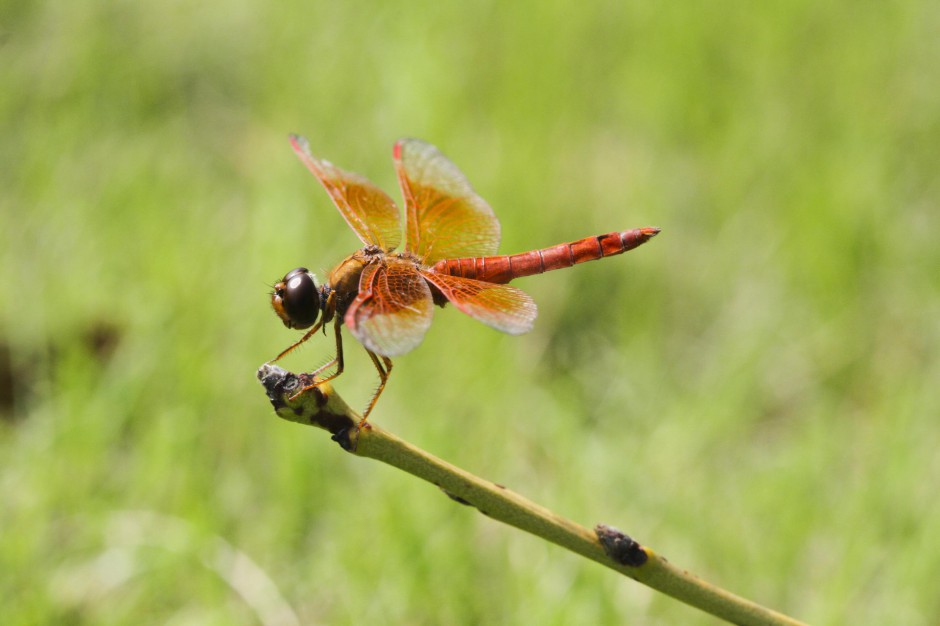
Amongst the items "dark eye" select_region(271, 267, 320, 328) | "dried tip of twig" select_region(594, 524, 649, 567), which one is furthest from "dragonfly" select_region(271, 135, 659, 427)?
"dried tip of twig" select_region(594, 524, 649, 567)

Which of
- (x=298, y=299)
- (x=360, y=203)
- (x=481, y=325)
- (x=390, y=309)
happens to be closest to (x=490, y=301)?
(x=390, y=309)

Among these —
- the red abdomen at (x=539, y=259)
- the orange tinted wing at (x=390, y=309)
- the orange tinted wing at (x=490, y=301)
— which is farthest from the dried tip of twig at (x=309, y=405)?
the red abdomen at (x=539, y=259)

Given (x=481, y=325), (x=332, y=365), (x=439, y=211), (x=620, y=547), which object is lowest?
(x=481, y=325)

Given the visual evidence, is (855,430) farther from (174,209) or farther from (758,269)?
(174,209)

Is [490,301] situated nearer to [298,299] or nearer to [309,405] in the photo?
[298,299]

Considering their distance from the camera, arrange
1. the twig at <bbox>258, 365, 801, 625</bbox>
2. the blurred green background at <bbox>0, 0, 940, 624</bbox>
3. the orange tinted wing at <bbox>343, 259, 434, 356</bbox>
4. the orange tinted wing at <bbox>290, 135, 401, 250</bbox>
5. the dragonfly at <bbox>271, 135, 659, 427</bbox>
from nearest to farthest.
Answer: the twig at <bbox>258, 365, 801, 625</bbox>, the orange tinted wing at <bbox>343, 259, 434, 356</bbox>, the dragonfly at <bbox>271, 135, 659, 427</bbox>, the orange tinted wing at <bbox>290, 135, 401, 250</bbox>, the blurred green background at <bbox>0, 0, 940, 624</bbox>

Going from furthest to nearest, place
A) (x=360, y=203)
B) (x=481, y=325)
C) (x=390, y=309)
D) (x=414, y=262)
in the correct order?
1. (x=481, y=325)
2. (x=360, y=203)
3. (x=414, y=262)
4. (x=390, y=309)

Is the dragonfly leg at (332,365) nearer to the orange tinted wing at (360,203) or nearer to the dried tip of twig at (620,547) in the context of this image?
the orange tinted wing at (360,203)

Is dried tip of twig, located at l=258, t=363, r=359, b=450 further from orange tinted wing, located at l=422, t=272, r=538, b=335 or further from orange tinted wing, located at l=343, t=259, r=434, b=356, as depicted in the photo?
orange tinted wing, located at l=422, t=272, r=538, b=335
